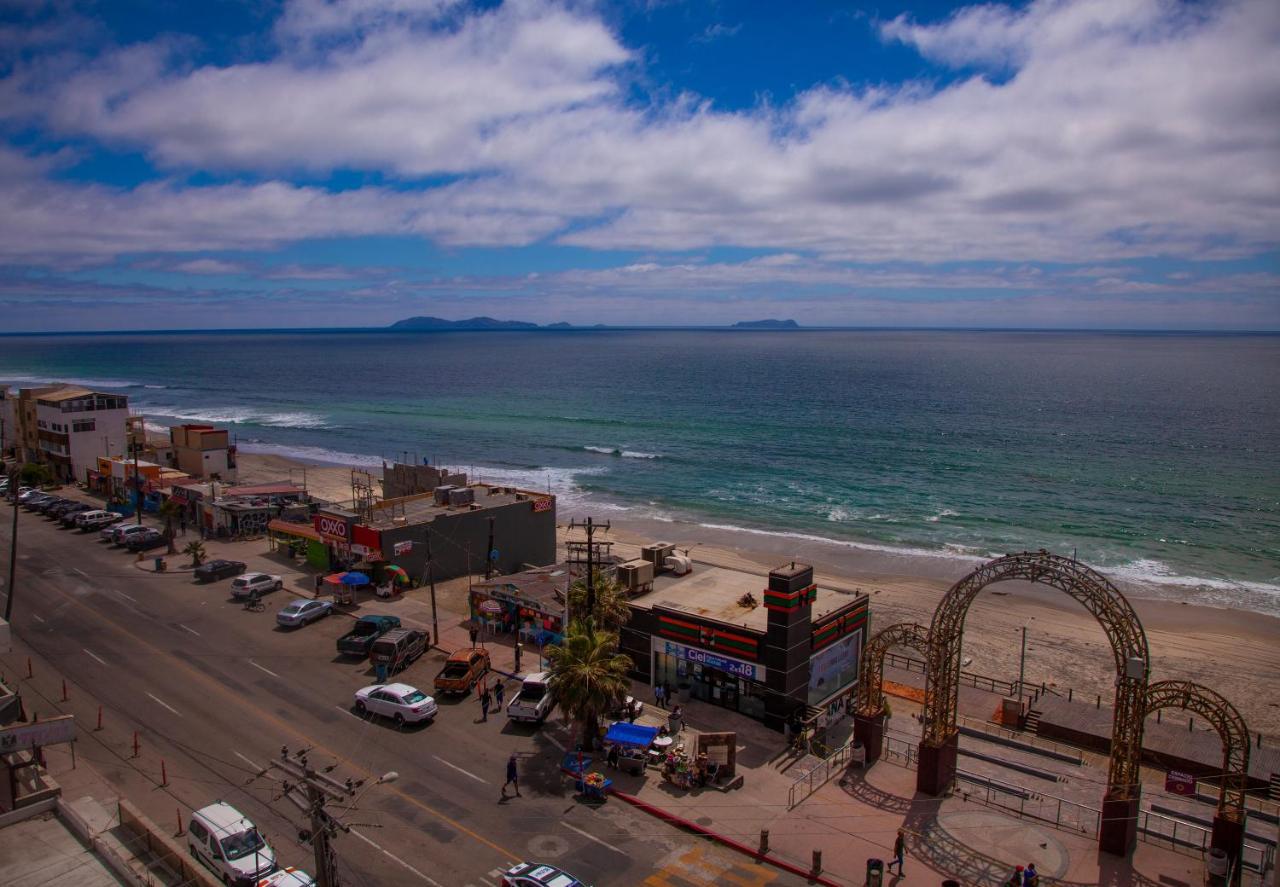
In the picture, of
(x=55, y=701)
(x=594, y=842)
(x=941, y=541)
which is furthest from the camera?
(x=941, y=541)

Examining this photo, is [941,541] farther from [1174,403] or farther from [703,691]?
[1174,403]

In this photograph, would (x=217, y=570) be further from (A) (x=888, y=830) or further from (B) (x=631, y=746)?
(A) (x=888, y=830)

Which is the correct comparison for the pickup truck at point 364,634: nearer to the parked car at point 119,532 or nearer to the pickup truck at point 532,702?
the pickup truck at point 532,702

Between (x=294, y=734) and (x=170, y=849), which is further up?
(x=170, y=849)

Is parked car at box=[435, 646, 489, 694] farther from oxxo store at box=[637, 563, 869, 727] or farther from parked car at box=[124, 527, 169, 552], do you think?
parked car at box=[124, 527, 169, 552]

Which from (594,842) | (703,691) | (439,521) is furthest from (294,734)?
(439,521)

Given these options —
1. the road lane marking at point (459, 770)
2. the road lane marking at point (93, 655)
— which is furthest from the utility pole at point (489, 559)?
the road lane marking at point (459, 770)

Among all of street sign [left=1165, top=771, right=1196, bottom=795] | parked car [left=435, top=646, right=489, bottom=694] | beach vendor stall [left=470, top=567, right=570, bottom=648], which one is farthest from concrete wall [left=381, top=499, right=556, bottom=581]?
street sign [left=1165, top=771, right=1196, bottom=795]
